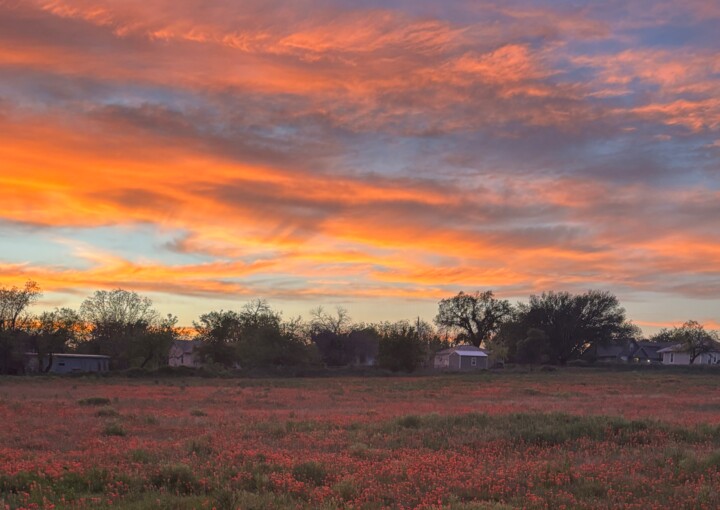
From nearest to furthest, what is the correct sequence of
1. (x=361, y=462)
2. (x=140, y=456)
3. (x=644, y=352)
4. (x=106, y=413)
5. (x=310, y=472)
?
(x=310, y=472)
(x=361, y=462)
(x=140, y=456)
(x=106, y=413)
(x=644, y=352)

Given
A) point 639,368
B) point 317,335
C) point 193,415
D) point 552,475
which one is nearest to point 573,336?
point 639,368

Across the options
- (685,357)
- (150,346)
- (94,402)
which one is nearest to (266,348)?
(150,346)

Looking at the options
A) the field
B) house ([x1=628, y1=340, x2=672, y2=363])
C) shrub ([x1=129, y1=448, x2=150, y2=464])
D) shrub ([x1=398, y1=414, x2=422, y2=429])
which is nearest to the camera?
the field

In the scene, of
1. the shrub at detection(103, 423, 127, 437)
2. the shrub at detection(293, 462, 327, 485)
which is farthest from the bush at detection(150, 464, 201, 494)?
the shrub at detection(103, 423, 127, 437)

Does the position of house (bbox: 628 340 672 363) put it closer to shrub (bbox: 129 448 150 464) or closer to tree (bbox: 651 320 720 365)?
tree (bbox: 651 320 720 365)

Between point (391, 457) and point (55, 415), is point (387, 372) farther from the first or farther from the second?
point (391, 457)

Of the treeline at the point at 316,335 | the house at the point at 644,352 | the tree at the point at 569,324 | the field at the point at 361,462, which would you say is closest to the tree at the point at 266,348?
the treeline at the point at 316,335

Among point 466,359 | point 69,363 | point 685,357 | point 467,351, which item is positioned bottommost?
point 69,363

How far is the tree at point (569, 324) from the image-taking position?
5428 inches

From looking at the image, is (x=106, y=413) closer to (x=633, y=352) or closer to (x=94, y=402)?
(x=94, y=402)

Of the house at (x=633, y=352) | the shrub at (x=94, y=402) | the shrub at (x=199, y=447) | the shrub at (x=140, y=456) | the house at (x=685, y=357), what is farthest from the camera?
the house at (x=633, y=352)

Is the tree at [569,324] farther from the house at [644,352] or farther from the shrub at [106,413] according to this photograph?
the shrub at [106,413]

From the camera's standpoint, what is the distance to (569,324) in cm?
13825

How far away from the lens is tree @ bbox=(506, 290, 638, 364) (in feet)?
452
